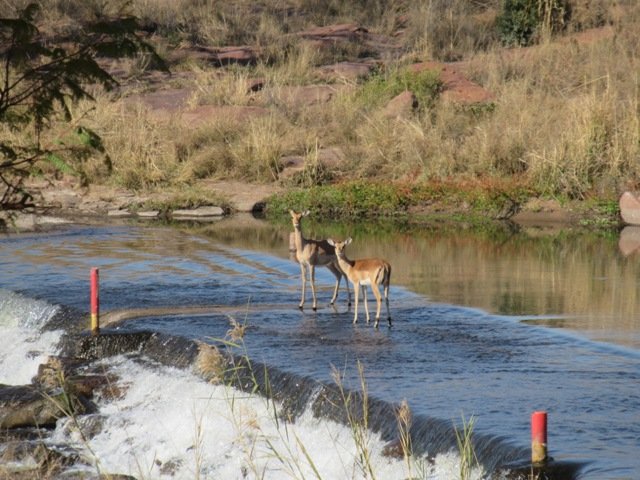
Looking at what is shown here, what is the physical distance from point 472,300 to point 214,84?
20950 millimetres

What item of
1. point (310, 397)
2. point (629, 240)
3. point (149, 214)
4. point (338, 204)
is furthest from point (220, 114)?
point (310, 397)

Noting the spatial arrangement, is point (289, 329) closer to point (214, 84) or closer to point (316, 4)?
point (214, 84)

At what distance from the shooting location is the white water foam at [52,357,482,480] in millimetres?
11156

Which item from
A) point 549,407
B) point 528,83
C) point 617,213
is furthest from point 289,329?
point 528,83

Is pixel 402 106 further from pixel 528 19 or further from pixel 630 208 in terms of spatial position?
pixel 528 19

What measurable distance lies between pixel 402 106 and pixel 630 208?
853cm

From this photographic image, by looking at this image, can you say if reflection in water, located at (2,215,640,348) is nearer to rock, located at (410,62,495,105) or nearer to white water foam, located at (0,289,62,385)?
white water foam, located at (0,289,62,385)

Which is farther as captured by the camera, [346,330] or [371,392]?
[346,330]

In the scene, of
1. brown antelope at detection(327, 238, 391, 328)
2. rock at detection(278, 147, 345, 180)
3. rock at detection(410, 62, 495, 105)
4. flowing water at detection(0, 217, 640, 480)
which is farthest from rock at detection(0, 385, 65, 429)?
rock at detection(410, 62, 495, 105)

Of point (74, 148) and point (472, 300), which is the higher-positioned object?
point (74, 148)

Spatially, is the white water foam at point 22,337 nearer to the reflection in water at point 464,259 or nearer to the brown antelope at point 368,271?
the reflection in water at point 464,259

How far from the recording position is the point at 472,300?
17953 millimetres

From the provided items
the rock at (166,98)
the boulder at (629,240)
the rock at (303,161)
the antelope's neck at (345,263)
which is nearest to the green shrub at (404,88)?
the rock at (303,161)

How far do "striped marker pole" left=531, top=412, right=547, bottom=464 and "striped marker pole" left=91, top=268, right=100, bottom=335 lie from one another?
23.8 ft
